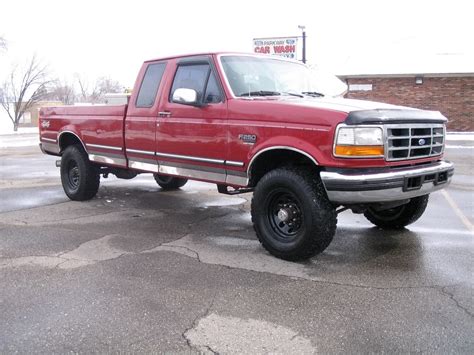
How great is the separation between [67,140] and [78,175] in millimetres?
652

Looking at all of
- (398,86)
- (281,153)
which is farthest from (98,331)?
(398,86)

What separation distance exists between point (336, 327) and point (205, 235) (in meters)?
2.74

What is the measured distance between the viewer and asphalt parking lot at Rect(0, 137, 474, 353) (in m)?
3.33

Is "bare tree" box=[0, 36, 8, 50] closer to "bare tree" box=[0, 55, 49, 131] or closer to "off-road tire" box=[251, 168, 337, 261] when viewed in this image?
"bare tree" box=[0, 55, 49, 131]

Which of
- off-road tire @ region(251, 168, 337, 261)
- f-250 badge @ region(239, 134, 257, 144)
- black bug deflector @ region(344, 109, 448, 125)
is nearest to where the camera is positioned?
black bug deflector @ region(344, 109, 448, 125)

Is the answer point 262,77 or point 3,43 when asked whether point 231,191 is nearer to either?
point 262,77

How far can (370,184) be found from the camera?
4.29m

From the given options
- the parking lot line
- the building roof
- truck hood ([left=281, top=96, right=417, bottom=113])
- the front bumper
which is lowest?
the parking lot line

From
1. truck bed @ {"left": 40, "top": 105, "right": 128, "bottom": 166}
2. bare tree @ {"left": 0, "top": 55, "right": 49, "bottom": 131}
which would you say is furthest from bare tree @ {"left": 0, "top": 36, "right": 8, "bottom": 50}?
truck bed @ {"left": 40, "top": 105, "right": 128, "bottom": 166}

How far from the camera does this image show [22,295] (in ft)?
13.4

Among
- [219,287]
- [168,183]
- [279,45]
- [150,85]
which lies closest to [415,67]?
[279,45]

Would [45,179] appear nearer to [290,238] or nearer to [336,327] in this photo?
[290,238]

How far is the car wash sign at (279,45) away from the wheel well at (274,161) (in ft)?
77.9

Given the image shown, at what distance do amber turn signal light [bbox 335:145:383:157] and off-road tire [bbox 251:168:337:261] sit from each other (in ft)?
1.62
